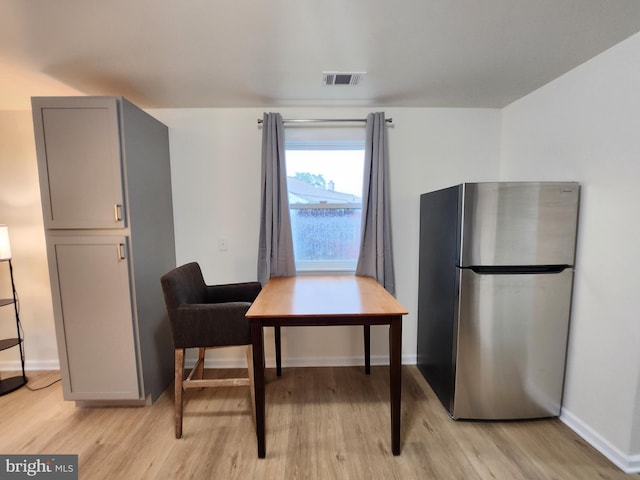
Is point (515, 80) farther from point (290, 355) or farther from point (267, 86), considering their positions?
point (290, 355)

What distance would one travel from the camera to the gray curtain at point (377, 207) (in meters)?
2.09

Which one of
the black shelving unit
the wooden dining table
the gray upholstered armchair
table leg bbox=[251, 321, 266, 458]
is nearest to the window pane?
the wooden dining table

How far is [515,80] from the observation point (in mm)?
1761

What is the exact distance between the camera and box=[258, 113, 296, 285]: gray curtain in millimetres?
2059

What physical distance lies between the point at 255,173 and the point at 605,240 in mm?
2403

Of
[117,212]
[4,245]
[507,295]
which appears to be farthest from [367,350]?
[4,245]

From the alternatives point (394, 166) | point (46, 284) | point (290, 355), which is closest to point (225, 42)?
point (394, 166)

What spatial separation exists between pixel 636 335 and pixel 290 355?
88.0 inches

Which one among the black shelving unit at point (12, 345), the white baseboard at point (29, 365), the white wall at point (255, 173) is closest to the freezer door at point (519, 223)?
the white wall at point (255, 173)

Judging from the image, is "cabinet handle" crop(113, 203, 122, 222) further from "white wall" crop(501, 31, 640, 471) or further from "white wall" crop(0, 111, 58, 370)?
"white wall" crop(501, 31, 640, 471)

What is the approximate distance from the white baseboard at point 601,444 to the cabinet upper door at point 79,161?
3.18 m

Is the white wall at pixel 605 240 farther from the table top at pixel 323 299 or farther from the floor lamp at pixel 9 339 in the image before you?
the floor lamp at pixel 9 339

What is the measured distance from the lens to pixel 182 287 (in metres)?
1.62

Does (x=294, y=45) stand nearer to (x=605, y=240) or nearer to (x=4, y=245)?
(x=605, y=240)
